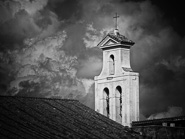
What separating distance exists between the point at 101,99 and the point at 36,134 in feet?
77.0

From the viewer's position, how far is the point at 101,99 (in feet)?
220

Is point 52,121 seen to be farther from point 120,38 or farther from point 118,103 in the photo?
point 120,38

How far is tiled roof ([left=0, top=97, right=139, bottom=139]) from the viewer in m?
44.3

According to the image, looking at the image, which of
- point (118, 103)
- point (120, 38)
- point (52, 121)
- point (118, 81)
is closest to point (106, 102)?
point (118, 103)

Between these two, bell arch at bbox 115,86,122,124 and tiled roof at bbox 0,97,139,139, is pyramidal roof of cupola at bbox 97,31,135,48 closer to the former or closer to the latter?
bell arch at bbox 115,86,122,124

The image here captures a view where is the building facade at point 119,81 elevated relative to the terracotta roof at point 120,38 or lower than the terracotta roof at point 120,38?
lower

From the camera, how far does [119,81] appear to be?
215ft

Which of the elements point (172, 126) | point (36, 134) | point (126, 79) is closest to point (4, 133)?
point (36, 134)

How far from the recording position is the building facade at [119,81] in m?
65.1

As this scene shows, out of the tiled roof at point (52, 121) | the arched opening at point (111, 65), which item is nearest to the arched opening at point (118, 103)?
the arched opening at point (111, 65)

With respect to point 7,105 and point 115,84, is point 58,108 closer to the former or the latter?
point 7,105

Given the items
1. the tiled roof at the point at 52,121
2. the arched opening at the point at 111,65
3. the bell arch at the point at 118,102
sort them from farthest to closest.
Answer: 1. the arched opening at the point at 111,65
2. the bell arch at the point at 118,102
3. the tiled roof at the point at 52,121

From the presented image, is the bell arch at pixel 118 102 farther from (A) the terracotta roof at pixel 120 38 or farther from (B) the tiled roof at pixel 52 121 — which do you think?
(B) the tiled roof at pixel 52 121

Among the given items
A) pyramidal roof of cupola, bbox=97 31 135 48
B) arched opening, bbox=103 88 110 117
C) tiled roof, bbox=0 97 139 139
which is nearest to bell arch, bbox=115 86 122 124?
arched opening, bbox=103 88 110 117
